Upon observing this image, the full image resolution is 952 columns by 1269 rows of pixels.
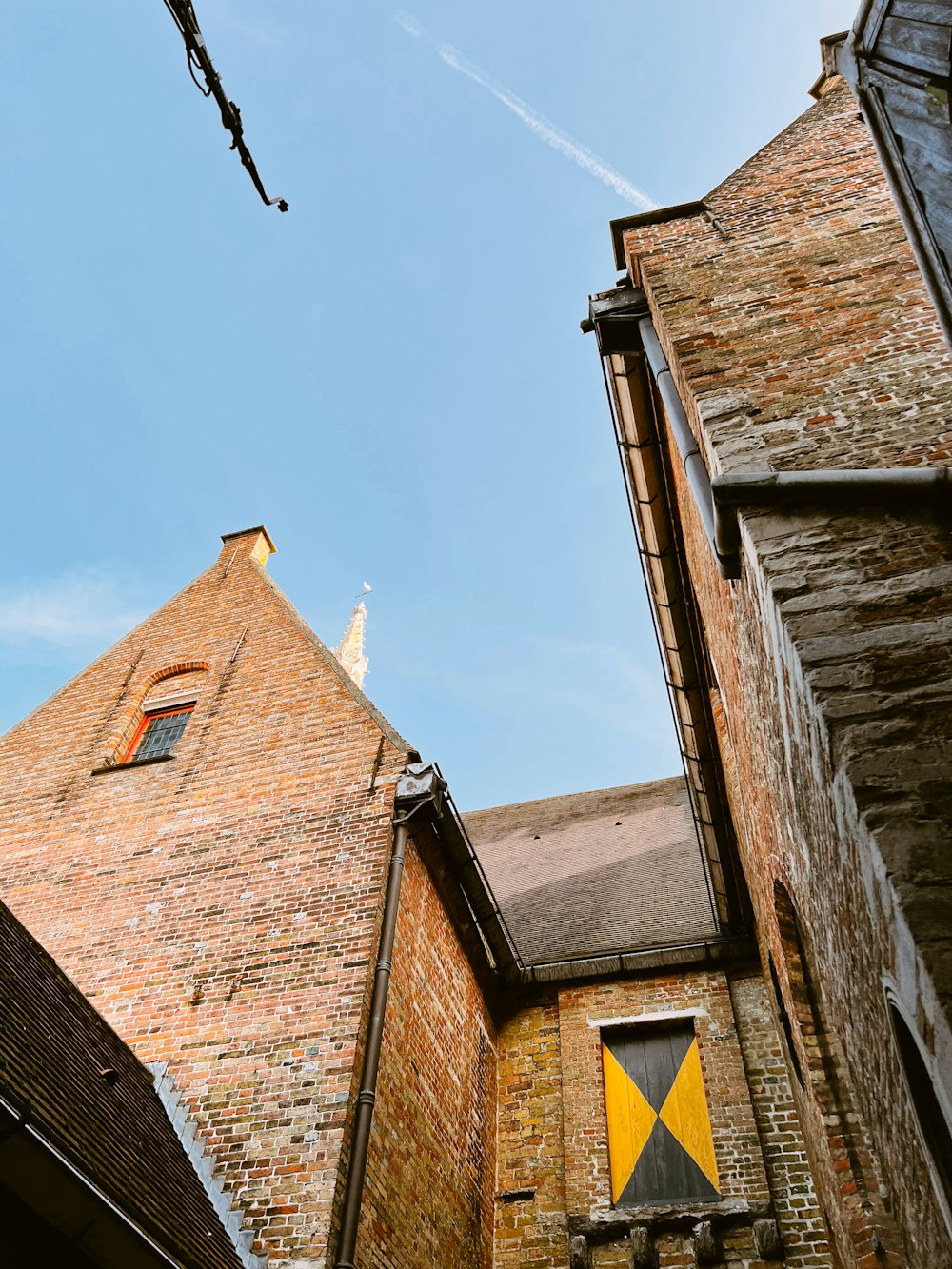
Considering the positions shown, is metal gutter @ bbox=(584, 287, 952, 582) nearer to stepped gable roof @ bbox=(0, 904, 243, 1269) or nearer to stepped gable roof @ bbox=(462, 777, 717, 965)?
stepped gable roof @ bbox=(0, 904, 243, 1269)

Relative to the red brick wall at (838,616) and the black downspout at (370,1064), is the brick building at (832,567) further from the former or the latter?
the black downspout at (370,1064)

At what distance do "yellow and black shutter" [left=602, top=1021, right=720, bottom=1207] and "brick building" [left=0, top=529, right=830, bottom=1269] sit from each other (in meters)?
0.02

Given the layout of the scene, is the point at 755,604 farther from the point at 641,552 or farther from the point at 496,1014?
the point at 496,1014

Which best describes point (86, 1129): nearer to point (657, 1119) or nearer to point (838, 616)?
point (838, 616)

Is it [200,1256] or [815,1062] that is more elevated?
[815,1062]

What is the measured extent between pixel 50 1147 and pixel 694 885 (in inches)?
338

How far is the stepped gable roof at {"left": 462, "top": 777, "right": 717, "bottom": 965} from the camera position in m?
10.2

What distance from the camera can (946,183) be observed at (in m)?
3.48

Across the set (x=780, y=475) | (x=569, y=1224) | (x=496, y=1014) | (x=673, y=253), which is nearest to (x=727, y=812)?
(x=496, y=1014)

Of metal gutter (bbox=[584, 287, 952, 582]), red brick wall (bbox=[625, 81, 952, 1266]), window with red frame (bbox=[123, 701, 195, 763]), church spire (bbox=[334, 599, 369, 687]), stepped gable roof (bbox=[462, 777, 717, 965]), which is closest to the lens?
red brick wall (bbox=[625, 81, 952, 1266])

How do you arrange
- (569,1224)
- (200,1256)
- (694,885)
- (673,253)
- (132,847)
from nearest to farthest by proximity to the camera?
(200,1256) < (673,253) < (569,1224) < (132,847) < (694,885)

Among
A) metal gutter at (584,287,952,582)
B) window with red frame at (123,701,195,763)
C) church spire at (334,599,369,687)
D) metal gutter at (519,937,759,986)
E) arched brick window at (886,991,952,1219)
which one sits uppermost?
church spire at (334,599,369,687)

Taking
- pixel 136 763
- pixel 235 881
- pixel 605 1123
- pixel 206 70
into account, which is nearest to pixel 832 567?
pixel 206 70

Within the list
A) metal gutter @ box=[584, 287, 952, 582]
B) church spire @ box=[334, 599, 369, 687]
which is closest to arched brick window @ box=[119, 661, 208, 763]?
metal gutter @ box=[584, 287, 952, 582]
